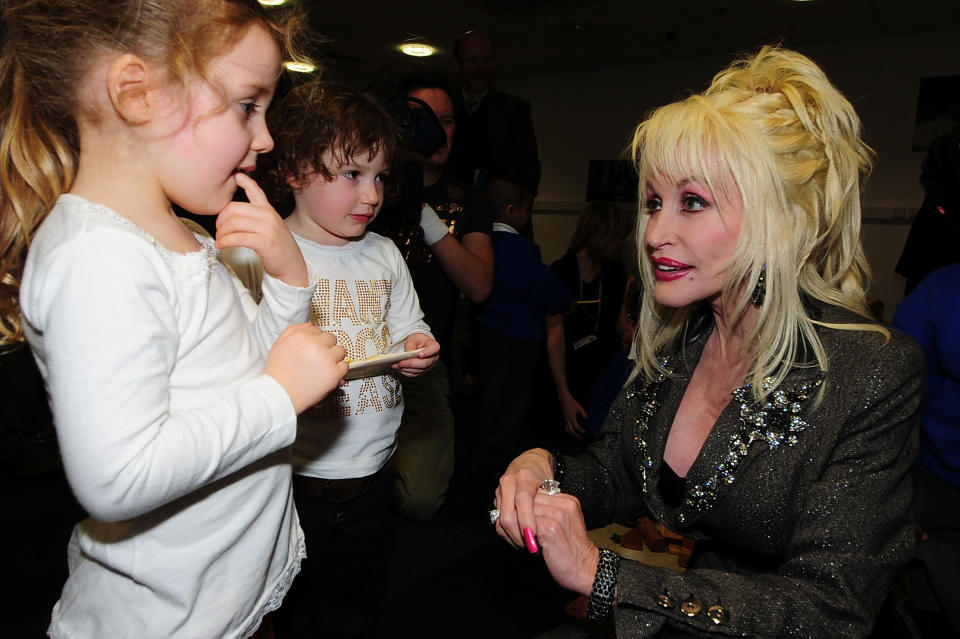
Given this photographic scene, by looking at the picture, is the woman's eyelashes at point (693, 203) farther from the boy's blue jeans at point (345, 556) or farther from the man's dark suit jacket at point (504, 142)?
the man's dark suit jacket at point (504, 142)

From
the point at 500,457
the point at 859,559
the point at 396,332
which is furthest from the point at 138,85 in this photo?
the point at 500,457

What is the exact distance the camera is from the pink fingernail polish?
42.6 inches

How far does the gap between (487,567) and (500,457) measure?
0.90 metres

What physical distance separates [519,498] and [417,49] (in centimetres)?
681

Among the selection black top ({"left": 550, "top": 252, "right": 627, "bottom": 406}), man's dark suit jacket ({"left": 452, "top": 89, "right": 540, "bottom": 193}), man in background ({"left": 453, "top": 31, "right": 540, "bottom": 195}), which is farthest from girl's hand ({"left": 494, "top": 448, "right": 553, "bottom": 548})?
black top ({"left": 550, "top": 252, "right": 627, "bottom": 406})

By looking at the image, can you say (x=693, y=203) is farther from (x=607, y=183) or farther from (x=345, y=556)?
(x=607, y=183)

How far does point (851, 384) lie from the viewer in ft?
3.68

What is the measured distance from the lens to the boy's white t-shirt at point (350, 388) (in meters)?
1.54

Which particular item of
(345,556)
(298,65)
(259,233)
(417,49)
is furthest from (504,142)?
(417,49)

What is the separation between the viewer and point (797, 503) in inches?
44.6

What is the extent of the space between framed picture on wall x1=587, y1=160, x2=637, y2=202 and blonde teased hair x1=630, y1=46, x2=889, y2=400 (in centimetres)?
657

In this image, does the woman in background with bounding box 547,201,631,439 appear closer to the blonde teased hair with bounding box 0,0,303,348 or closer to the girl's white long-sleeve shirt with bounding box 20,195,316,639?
the girl's white long-sleeve shirt with bounding box 20,195,316,639

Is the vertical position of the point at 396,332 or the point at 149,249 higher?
the point at 149,249

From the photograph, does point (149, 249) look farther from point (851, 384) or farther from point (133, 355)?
point (851, 384)
